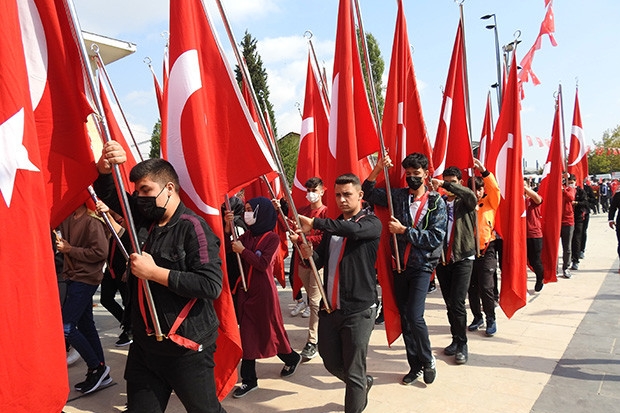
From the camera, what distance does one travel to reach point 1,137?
81.5 inches

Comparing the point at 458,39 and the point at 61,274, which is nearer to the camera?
the point at 61,274

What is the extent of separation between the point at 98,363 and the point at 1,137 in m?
3.22

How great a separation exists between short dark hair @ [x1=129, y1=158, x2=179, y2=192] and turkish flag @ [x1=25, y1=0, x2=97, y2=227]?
0.33 m

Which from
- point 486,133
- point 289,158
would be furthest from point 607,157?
point 486,133

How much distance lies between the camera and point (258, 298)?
14.5 feet

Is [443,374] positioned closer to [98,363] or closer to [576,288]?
[98,363]

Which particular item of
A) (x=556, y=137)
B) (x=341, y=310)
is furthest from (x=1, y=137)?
(x=556, y=137)

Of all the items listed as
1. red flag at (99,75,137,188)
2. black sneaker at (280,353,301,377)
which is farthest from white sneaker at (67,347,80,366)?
red flag at (99,75,137,188)

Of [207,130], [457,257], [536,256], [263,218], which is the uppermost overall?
[207,130]

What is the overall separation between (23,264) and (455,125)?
4928 mm

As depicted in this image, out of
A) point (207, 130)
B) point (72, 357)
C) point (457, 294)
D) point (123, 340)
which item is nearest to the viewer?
point (207, 130)

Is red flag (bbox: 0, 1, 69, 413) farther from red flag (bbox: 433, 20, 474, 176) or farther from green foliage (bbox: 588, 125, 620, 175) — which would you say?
green foliage (bbox: 588, 125, 620, 175)

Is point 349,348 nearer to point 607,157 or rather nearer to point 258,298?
point 258,298

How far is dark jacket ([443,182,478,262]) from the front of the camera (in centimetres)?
495
